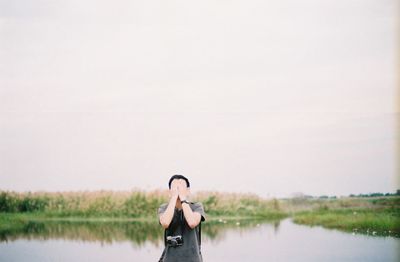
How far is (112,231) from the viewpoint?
5184mm

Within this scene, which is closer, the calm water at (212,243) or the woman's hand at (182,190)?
the woman's hand at (182,190)

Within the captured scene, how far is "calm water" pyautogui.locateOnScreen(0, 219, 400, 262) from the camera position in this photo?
198 inches

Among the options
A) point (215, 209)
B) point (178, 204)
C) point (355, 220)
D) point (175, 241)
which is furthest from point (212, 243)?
point (175, 241)

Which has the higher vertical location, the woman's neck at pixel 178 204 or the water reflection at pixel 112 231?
the woman's neck at pixel 178 204

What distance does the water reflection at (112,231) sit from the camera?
516 cm

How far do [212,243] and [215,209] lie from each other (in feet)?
0.87

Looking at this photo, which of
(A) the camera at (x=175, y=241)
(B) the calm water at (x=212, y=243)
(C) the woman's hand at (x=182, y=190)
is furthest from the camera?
(B) the calm water at (x=212, y=243)

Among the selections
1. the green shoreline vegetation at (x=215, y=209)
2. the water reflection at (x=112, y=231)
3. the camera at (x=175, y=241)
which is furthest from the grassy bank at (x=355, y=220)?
the camera at (x=175, y=241)

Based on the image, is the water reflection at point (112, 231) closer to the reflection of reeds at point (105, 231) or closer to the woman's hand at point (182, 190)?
the reflection of reeds at point (105, 231)

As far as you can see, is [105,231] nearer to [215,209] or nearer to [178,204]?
[215,209]

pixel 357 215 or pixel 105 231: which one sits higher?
pixel 357 215

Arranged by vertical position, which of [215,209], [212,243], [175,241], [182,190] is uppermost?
[182,190]

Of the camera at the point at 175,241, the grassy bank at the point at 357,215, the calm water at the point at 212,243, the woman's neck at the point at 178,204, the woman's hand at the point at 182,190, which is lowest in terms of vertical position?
the calm water at the point at 212,243

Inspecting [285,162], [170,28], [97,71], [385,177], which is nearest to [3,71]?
[97,71]
